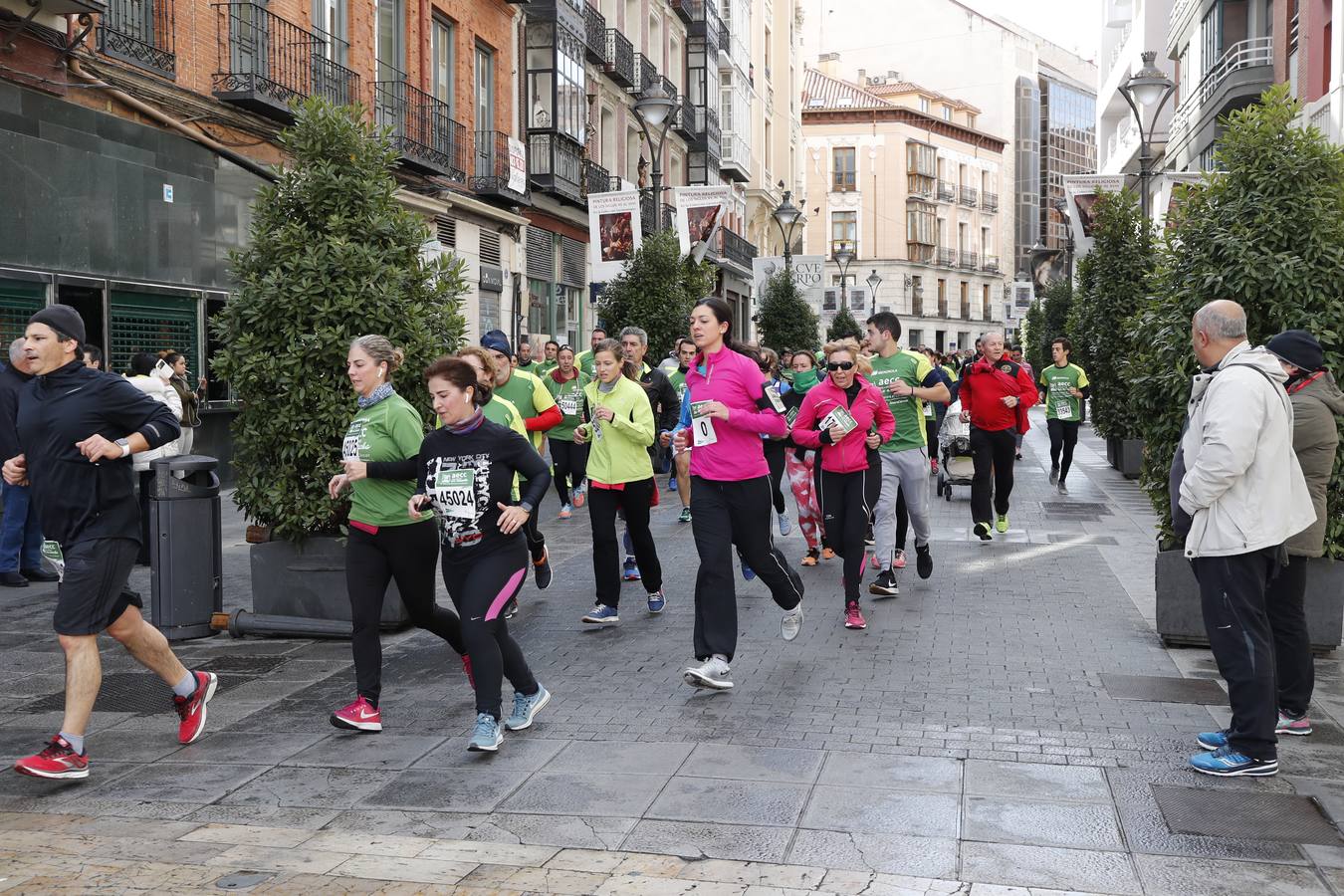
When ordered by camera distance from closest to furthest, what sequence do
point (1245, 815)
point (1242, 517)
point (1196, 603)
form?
point (1245, 815) < point (1242, 517) < point (1196, 603)

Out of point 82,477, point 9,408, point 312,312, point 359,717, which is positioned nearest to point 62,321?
point 82,477

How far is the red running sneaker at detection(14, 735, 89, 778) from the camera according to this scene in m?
5.36

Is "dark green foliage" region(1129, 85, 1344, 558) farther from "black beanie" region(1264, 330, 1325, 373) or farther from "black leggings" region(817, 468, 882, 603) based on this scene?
"black leggings" region(817, 468, 882, 603)

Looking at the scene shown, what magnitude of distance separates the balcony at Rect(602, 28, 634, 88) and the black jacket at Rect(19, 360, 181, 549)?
26.9 m

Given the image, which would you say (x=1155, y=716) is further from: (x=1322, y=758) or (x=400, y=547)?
(x=400, y=547)

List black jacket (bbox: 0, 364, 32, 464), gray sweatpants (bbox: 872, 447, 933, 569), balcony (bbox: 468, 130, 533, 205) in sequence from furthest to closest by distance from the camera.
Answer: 1. balcony (bbox: 468, 130, 533, 205)
2. gray sweatpants (bbox: 872, 447, 933, 569)
3. black jacket (bbox: 0, 364, 32, 464)

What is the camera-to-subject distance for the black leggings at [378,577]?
241 inches

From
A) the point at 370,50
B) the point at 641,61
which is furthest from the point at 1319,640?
the point at 641,61

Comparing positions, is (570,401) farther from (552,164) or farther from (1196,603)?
(552,164)

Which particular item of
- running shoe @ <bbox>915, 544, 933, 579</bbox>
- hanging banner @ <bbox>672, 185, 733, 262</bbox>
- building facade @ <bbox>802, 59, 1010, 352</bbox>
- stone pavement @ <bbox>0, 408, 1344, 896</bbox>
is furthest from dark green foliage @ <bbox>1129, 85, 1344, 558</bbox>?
building facade @ <bbox>802, 59, 1010, 352</bbox>

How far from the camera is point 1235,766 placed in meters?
5.32

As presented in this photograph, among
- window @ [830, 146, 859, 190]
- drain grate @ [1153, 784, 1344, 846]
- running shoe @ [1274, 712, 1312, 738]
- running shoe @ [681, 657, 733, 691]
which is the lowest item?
drain grate @ [1153, 784, 1344, 846]

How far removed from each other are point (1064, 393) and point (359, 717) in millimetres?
12920

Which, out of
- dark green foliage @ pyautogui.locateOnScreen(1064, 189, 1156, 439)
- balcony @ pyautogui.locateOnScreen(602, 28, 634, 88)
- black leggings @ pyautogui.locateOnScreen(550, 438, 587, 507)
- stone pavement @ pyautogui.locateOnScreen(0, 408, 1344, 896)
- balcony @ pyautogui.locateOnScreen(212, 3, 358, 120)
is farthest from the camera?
balcony @ pyautogui.locateOnScreen(602, 28, 634, 88)
